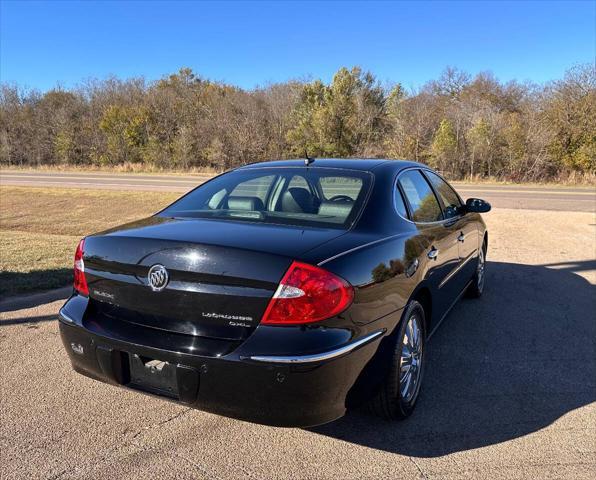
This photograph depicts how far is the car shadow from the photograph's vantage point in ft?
9.46

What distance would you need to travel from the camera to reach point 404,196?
358cm

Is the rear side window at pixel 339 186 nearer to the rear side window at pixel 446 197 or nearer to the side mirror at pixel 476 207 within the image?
the rear side window at pixel 446 197

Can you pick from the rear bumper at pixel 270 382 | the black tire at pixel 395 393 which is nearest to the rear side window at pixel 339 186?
the black tire at pixel 395 393

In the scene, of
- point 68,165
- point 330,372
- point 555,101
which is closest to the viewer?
point 330,372

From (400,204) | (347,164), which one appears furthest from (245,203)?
(400,204)

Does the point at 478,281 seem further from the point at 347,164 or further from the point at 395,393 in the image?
the point at 395,393

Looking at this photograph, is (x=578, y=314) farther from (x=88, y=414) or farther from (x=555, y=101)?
(x=555, y=101)

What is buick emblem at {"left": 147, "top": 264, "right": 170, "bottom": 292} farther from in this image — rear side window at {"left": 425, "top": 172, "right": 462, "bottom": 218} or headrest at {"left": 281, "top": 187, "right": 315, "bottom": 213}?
rear side window at {"left": 425, "top": 172, "right": 462, "bottom": 218}

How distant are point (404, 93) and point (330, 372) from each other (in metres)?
38.4

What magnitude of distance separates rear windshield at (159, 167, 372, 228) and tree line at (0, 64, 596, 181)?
2168cm

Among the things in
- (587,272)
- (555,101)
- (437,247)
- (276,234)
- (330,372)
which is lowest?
(587,272)

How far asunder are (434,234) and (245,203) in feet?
4.73

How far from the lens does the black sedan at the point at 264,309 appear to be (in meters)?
2.27

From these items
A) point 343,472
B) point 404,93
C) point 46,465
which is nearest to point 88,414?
point 46,465
